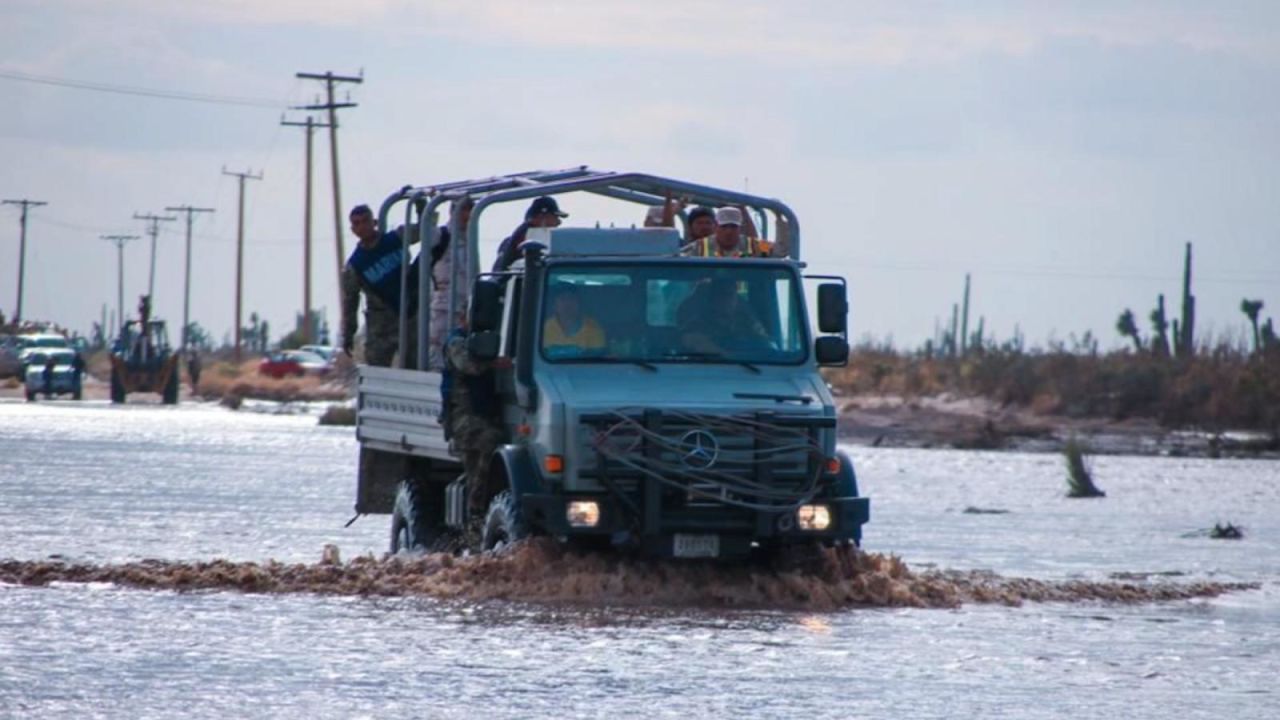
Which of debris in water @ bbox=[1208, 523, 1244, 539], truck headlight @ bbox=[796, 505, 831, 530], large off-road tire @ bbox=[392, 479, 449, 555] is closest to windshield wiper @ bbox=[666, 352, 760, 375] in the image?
truck headlight @ bbox=[796, 505, 831, 530]

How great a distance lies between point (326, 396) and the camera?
88125 millimetres

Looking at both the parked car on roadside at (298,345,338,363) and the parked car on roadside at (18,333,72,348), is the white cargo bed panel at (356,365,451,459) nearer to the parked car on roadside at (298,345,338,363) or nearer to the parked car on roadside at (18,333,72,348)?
the parked car on roadside at (18,333,72,348)

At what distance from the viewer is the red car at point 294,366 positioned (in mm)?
94625

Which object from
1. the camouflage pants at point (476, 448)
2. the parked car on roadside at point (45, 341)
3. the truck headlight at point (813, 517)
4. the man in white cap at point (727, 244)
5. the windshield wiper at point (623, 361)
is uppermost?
the man in white cap at point (727, 244)

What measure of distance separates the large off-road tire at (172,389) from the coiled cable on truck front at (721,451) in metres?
66.3

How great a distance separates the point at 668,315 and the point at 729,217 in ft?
2.85

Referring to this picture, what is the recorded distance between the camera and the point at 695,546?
1630cm

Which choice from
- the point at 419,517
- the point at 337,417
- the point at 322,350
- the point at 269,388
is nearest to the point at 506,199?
the point at 419,517

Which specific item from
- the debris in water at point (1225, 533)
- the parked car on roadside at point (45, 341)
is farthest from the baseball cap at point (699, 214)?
the parked car on roadside at point (45, 341)

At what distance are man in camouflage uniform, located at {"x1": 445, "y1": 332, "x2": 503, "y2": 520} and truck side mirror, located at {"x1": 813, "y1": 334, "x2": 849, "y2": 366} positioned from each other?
206cm

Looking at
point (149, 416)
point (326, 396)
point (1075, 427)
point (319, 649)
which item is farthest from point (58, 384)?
point (319, 649)

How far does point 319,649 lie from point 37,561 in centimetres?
630

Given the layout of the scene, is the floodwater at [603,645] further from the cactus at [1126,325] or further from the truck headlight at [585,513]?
the cactus at [1126,325]

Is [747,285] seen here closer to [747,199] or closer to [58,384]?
[747,199]
